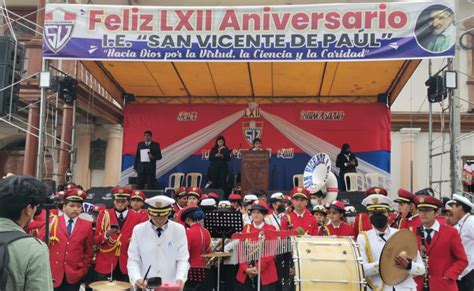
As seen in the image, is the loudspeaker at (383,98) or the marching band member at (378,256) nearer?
the marching band member at (378,256)

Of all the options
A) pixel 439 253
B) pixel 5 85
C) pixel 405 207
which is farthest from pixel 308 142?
pixel 439 253

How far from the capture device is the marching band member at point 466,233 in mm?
6152

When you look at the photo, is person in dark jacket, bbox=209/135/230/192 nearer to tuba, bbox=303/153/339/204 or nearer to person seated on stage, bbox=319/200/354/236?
tuba, bbox=303/153/339/204

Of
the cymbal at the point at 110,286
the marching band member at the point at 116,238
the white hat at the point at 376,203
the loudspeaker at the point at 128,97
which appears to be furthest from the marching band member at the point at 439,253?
the loudspeaker at the point at 128,97

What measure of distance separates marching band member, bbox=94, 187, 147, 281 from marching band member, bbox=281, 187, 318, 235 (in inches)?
87.9

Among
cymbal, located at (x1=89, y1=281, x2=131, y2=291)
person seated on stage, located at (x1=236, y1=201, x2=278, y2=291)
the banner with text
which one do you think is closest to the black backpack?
cymbal, located at (x1=89, y1=281, x2=131, y2=291)

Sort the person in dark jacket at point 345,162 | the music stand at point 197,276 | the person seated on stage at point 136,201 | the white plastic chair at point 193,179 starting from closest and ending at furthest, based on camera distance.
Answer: the music stand at point 197,276
the person seated on stage at point 136,201
the person in dark jacket at point 345,162
the white plastic chair at point 193,179

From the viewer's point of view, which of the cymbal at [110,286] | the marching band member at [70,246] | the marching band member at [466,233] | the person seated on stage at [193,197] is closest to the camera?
the cymbal at [110,286]

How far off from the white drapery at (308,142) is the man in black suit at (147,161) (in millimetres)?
3764

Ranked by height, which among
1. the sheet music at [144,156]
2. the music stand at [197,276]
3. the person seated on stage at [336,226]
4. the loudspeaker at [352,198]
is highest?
the sheet music at [144,156]

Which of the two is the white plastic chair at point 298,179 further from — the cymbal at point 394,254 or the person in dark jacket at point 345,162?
the cymbal at point 394,254

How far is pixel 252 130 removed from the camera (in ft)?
49.3

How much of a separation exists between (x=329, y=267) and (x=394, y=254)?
26.1 inches

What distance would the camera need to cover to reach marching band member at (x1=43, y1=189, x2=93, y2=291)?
18.9 ft
